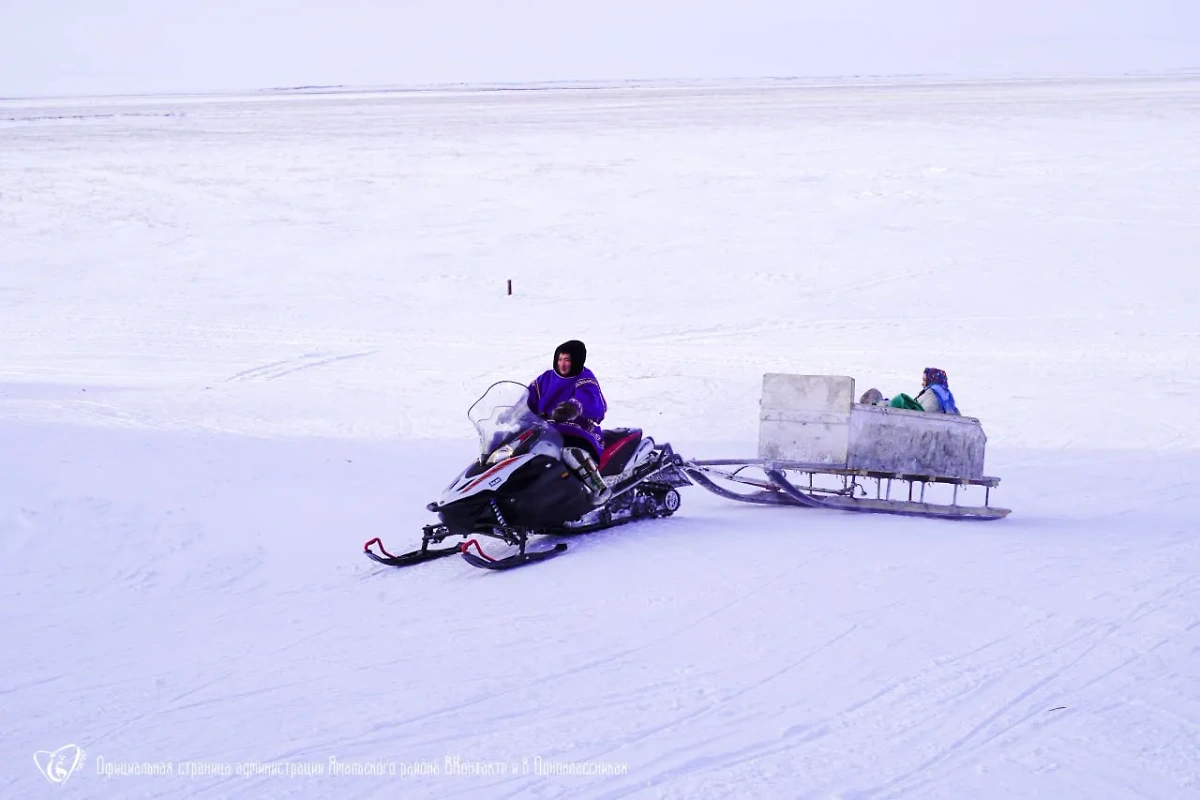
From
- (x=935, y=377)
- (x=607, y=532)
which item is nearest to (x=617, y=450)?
(x=607, y=532)

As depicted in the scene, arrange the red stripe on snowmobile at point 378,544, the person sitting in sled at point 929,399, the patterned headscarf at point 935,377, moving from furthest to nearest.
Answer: the patterned headscarf at point 935,377 < the person sitting in sled at point 929,399 < the red stripe on snowmobile at point 378,544

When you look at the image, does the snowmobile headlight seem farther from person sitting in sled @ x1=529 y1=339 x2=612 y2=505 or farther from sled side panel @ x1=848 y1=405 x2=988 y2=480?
sled side panel @ x1=848 y1=405 x2=988 y2=480

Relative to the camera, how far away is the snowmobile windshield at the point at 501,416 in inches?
288

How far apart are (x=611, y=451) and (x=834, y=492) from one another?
6.12 ft

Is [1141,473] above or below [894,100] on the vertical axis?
below

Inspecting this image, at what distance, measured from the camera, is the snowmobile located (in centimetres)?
706

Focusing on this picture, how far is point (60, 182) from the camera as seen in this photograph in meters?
26.4

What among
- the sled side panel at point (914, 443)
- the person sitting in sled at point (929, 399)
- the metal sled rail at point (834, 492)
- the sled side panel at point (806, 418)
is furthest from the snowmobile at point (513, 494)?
the person sitting in sled at point (929, 399)

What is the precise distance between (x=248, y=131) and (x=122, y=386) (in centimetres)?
2902

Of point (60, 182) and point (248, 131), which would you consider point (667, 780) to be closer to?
point (60, 182)

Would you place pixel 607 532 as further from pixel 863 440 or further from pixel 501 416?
pixel 863 440

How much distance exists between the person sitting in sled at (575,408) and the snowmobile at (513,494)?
0.08 meters

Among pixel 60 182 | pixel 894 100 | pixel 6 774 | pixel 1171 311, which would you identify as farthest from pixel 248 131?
pixel 6 774

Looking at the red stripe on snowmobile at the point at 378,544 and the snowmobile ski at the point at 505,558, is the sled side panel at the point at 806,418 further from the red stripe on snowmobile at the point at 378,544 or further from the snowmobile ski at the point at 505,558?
the red stripe on snowmobile at the point at 378,544
